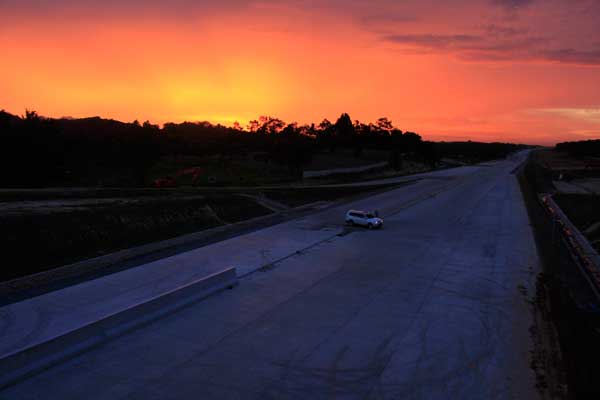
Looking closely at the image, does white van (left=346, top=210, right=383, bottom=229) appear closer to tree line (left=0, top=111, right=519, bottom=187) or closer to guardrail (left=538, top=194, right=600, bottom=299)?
guardrail (left=538, top=194, right=600, bottom=299)

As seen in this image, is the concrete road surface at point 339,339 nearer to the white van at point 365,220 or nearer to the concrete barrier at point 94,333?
the concrete barrier at point 94,333

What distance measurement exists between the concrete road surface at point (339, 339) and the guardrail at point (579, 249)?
8.21 feet

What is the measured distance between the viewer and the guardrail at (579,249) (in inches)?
806

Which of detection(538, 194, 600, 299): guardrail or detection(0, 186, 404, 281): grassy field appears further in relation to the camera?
detection(0, 186, 404, 281): grassy field

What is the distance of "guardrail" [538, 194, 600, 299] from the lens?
20.5 meters

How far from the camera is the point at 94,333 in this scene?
518 inches

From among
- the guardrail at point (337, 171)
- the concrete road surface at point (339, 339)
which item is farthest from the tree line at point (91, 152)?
the concrete road surface at point (339, 339)

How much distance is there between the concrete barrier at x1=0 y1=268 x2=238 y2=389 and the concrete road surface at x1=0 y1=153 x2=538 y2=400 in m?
0.31

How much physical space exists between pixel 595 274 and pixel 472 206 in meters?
25.9

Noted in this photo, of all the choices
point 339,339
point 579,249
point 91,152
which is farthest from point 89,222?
point 91,152

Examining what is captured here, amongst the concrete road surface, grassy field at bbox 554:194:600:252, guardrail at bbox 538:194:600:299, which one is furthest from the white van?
grassy field at bbox 554:194:600:252

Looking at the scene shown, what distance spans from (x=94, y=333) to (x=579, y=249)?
28588 mm

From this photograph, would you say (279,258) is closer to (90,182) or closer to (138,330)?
(138,330)

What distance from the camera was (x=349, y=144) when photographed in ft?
473
